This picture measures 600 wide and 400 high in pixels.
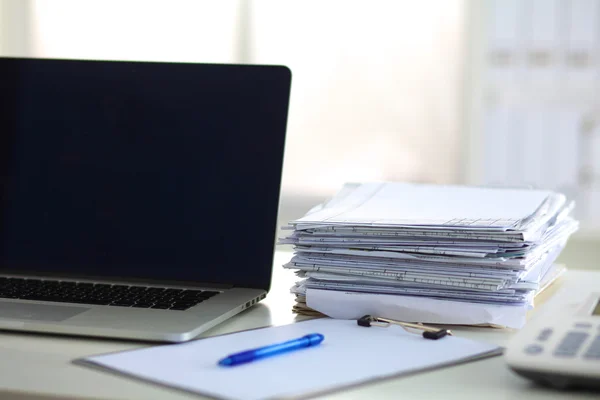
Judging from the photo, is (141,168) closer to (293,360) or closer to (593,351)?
(293,360)

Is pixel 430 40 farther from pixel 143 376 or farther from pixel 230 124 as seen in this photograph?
pixel 143 376

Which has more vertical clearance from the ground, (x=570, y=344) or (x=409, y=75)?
(x=409, y=75)

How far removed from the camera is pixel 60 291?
3.12 ft

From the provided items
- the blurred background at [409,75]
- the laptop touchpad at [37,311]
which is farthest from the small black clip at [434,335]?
the blurred background at [409,75]

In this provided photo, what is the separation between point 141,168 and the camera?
1.07 m

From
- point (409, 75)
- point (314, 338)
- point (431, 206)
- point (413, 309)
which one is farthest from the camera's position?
point (409, 75)

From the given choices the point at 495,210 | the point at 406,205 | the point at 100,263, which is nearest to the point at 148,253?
the point at 100,263

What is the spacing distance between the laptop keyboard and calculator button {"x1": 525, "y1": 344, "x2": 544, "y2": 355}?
0.39 meters

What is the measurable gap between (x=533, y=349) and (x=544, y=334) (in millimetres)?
36

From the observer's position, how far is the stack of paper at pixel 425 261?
0.85 m

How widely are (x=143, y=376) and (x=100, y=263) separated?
437 millimetres

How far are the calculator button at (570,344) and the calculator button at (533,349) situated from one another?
1 centimetres

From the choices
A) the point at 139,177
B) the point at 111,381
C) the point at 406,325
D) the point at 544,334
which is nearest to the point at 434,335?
the point at 406,325

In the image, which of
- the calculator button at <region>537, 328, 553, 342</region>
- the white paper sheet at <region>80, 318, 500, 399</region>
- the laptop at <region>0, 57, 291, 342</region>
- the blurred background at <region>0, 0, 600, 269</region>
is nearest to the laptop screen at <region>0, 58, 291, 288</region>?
the laptop at <region>0, 57, 291, 342</region>
